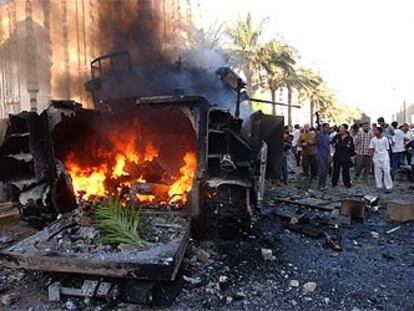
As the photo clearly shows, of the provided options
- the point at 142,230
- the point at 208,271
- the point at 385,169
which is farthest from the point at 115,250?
the point at 385,169

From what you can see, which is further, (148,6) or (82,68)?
(82,68)

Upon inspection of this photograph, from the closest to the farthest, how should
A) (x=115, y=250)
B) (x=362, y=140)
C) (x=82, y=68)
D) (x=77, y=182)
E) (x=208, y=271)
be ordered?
(x=115, y=250) → (x=208, y=271) → (x=77, y=182) → (x=362, y=140) → (x=82, y=68)

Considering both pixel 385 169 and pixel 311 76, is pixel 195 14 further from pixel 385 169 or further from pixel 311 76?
pixel 311 76

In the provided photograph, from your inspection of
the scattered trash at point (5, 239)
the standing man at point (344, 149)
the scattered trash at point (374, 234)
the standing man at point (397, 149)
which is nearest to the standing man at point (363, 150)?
the standing man at point (397, 149)

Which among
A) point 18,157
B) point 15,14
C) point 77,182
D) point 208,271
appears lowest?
point 208,271

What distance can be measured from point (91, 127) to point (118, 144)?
578mm

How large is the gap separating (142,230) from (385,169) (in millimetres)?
7522

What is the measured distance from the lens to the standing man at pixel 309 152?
12.5 metres

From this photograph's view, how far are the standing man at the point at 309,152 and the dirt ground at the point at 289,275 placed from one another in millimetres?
5302

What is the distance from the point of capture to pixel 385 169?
10.7 m

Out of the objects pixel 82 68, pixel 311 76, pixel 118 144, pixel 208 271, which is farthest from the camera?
pixel 311 76

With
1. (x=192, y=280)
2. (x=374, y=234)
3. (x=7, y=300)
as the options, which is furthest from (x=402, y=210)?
(x=7, y=300)

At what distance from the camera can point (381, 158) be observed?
10664 mm

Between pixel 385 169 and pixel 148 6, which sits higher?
pixel 148 6
